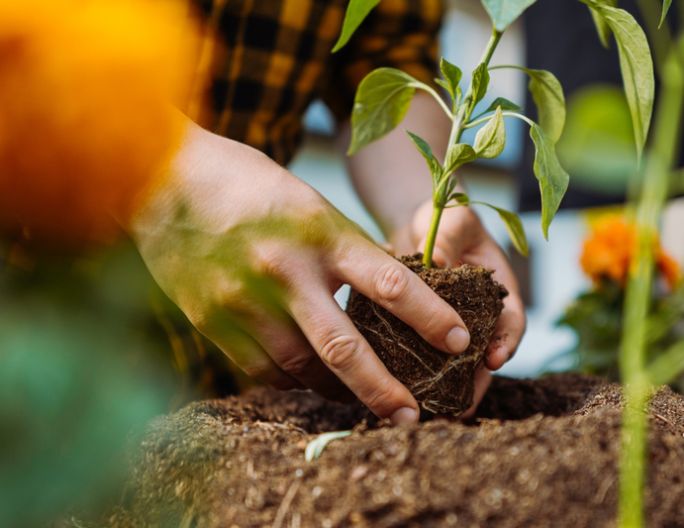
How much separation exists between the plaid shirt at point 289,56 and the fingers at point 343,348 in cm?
43

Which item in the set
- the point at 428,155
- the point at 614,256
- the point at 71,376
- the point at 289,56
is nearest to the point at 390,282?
the point at 428,155

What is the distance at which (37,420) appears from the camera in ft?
0.45

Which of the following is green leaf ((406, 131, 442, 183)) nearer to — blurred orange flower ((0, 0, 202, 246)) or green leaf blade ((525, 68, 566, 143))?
green leaf blade ((525, 68, 566, 143))

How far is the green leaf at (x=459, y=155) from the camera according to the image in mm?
634

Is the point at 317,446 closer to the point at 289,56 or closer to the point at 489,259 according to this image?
the point at 489,259

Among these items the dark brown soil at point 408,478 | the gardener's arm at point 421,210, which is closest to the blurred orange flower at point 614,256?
the gardener's arm at point 421,210

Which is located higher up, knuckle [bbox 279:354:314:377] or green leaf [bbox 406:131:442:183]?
green leaf [bbox 406:131:442:183]

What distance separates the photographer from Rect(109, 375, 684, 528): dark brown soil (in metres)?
0.44

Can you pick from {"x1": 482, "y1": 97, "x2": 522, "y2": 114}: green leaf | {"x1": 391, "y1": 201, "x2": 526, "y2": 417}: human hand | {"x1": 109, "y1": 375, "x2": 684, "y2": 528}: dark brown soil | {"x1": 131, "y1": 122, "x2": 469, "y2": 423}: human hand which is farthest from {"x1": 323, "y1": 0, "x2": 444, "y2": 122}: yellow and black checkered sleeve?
{"x1": 109, "y1": 375, "x2": 684, "y2": 528}: dark brown soil

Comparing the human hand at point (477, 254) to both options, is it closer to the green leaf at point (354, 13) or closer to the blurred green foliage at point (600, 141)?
the green leaf at point (354, 13)

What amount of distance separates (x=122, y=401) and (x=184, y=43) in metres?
0.07

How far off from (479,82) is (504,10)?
24 centimetres

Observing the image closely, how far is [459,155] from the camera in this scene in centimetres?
65

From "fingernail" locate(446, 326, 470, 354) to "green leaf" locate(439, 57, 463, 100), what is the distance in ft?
0.70
